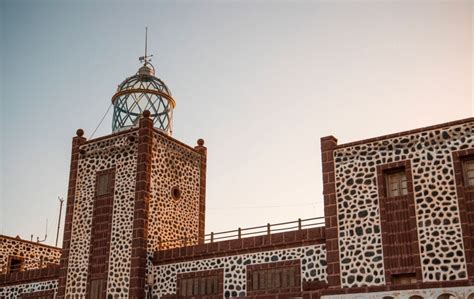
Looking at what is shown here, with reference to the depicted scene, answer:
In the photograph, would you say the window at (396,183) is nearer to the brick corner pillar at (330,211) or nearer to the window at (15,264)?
the brick corner pillar at (330,211)

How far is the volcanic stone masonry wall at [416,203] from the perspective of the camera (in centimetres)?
2141

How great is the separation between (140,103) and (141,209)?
6.87m

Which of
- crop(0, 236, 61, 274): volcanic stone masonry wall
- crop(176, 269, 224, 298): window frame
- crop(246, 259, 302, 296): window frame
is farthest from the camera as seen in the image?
crop(0, 236, 61, 274): volcanic stone masonry wall

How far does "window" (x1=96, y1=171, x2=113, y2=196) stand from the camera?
30.0 metres

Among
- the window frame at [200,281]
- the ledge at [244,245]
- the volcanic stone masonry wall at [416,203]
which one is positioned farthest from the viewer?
the window frame at [200,281]

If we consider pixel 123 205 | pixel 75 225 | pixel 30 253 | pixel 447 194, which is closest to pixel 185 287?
pixel 123 205

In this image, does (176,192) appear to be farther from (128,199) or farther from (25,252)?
(25,252)

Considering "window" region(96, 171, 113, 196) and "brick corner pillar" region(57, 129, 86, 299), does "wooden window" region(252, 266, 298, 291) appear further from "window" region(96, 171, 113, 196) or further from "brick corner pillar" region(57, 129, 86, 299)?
"brick corner pillar" region(57, 129, 86, 299)

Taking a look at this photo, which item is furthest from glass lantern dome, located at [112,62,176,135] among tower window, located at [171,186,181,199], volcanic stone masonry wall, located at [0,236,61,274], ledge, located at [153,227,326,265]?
volcanic stone masonry wall, located at [0,236,61,274]

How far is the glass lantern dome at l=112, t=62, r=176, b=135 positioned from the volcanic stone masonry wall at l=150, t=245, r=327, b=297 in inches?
329

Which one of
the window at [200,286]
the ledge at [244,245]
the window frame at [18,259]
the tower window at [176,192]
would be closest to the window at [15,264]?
the window frame at [18,259]

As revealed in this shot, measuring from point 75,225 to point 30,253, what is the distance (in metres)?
10.4

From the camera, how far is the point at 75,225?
30.5 m

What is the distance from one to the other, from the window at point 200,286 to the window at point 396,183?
8.05m
